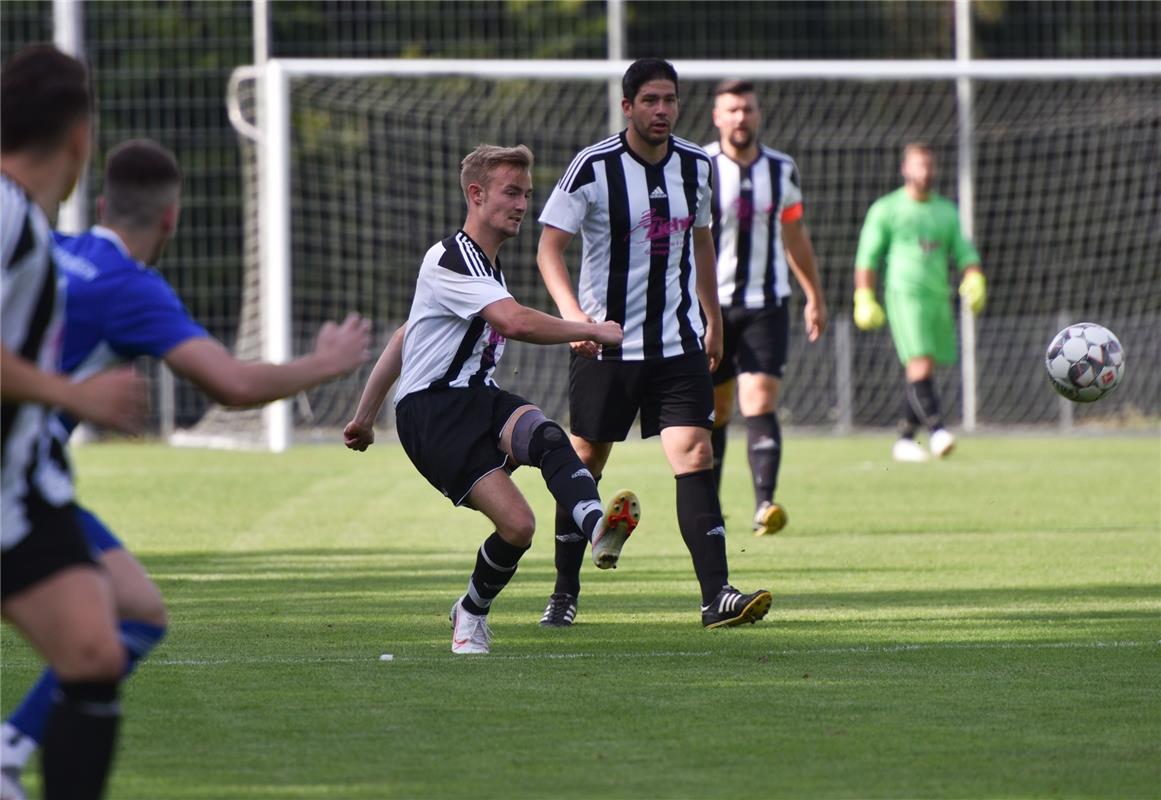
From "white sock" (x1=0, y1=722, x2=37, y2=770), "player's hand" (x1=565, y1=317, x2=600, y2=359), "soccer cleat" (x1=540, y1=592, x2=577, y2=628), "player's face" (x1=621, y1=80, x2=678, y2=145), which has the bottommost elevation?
"soccer cleat" (x1=540, y1=592, x2=577, y2=628)

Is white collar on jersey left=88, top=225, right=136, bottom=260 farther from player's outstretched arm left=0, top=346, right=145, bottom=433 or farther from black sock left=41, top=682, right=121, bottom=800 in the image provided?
black sock left=41, top=682, right=121, bottom=800

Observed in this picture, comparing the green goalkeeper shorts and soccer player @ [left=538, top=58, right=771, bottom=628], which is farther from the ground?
soccer player @ [left=538, top=58, right=771, bottom=628]

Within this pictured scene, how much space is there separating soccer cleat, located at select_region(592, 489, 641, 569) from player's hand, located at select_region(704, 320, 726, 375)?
5.81ft

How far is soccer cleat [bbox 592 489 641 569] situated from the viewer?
5902 mm

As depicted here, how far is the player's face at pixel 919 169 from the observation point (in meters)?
14.2

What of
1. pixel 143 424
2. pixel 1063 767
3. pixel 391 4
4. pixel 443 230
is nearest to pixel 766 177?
pixel 1063 767

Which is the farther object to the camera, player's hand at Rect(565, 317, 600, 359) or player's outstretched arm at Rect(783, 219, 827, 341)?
player's outstretched arm at Rect(783, 219, 827, 341)

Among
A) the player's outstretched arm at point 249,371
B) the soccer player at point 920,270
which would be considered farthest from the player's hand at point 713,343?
the soccer player at point 920,270

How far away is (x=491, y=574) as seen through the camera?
20.6ft

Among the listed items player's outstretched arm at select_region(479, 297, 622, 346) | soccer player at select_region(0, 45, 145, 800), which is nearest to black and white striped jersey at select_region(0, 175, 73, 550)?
soccer player at select_region(0, 45, 145, 800)

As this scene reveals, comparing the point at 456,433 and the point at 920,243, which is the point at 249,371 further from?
the point at 920,243

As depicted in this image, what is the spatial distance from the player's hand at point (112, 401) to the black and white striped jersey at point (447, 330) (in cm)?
281

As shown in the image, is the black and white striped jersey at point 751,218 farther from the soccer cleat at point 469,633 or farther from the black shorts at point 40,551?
the black shorts at point 40,551

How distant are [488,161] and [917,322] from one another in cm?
897
